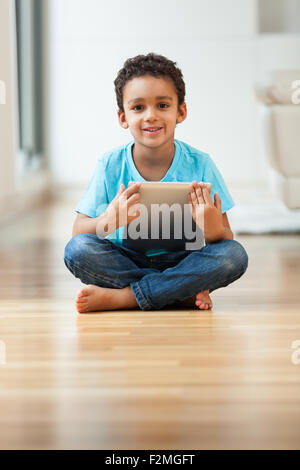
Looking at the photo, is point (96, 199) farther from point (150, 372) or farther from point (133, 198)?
point (150, 372)

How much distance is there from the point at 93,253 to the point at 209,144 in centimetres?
289

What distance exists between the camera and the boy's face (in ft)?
4.77

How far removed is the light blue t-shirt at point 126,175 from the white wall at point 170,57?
271cm

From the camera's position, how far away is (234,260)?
1.45 meters

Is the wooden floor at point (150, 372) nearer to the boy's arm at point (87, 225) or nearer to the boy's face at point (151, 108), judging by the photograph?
the boy's arm at point (87, 225)

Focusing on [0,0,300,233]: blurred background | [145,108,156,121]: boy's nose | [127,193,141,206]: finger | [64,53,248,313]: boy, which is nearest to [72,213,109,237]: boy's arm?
[64,53,248,313]: boy

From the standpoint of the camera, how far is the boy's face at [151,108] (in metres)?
1.45

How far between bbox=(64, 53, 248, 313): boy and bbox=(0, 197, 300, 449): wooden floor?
0.05 m

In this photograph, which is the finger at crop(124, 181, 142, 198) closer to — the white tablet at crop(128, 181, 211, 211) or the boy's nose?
the white tablet at crop(128, 181, 211, 211)

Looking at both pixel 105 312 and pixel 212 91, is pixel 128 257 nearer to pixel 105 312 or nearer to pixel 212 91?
pixel 105 312

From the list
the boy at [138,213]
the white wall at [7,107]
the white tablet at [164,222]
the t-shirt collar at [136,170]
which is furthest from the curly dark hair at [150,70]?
the white wall at [7,107]

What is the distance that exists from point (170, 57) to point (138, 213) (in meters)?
2.95

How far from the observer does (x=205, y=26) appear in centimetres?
420

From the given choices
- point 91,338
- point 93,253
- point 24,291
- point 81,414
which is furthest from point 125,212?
point 81,414
